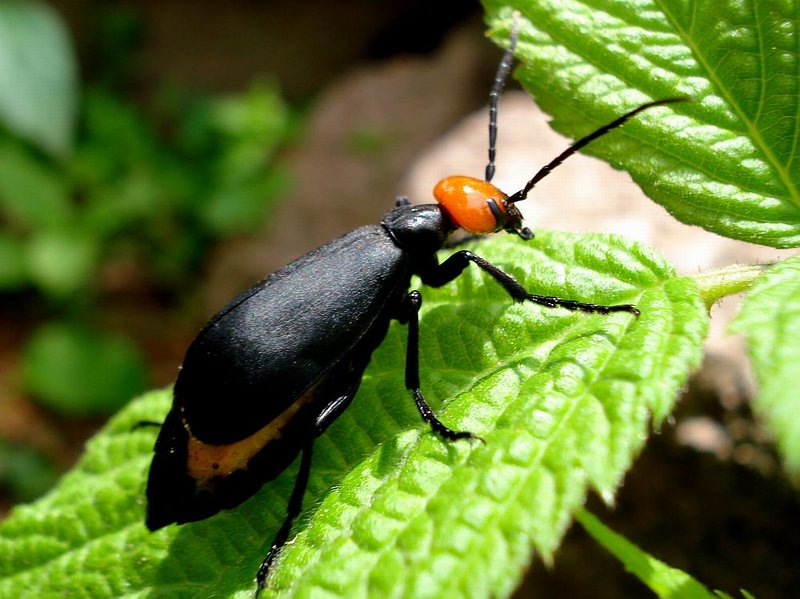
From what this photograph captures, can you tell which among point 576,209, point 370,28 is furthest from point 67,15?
point 576,209

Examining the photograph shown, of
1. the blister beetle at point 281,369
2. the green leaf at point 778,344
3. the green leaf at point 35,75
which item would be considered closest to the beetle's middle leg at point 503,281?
the blister beetle at point 281,369

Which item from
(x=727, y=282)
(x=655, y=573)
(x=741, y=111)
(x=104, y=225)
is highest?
(x=104, y=225)

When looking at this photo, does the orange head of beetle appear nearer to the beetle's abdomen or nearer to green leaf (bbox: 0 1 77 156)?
the beetle's abdomen

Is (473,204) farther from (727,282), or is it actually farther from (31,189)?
(31,189)

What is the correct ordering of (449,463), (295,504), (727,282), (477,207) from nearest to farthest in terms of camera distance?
(449,463) < (727,282) < (295,504) < (477,207)

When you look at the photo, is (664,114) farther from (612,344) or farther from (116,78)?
(116,78)

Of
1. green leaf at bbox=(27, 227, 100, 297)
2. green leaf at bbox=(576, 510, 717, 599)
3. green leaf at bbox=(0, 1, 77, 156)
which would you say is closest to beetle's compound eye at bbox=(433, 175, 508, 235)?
green leaf at bbox=(576, 510, 717, 599)

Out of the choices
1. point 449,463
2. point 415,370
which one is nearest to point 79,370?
point 415,370
